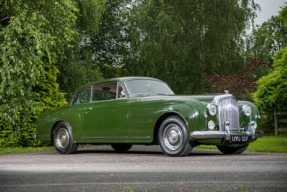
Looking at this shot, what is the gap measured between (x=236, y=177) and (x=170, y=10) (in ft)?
77.4

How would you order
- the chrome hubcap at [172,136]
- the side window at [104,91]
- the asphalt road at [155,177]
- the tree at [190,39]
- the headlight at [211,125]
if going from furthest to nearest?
the tree at [190,39] < the side window at [104,91] < the chrome hubcap at [172,136] < the headlight at [211,125] < the asphalt road at [155,177]

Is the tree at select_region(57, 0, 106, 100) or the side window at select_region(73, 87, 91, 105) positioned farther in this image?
the tree at select_region(57, 0, 106, 100)

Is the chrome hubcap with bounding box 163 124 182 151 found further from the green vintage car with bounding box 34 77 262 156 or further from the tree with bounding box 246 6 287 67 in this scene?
the tree with bounding box 246 6 287 67

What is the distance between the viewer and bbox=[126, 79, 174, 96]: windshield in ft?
32.4

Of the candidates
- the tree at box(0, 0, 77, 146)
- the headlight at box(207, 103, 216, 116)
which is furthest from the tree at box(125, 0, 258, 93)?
the headlight at box(207, 103, 216, 116)

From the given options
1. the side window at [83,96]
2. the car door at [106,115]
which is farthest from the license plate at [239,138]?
the side window at [83,96]

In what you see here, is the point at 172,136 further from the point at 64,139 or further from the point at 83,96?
the point at 64,139

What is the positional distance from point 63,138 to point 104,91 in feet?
5.81

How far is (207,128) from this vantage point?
834 centimetres

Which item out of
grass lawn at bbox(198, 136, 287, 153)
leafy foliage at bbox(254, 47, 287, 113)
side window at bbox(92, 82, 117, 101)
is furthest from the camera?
leafy foliage at bbox(254, 47, 287, 113)

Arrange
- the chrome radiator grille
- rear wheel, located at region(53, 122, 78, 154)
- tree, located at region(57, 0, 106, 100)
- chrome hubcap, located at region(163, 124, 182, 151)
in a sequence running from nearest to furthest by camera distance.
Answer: chrome hubcap, located at region(163, 124, 182, 151), the chrome radiator grille, rear wheel, located at region(53, 122, 78, 154), tree, located at region(57, 0, 106, 100)

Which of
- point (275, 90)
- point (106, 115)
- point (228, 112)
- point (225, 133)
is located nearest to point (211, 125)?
point (225, 133)

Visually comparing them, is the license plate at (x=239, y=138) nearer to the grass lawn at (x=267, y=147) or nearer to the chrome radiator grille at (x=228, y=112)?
the chrome radiator grille at (x=228, y=112)

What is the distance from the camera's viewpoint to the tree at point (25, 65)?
12562 mm
